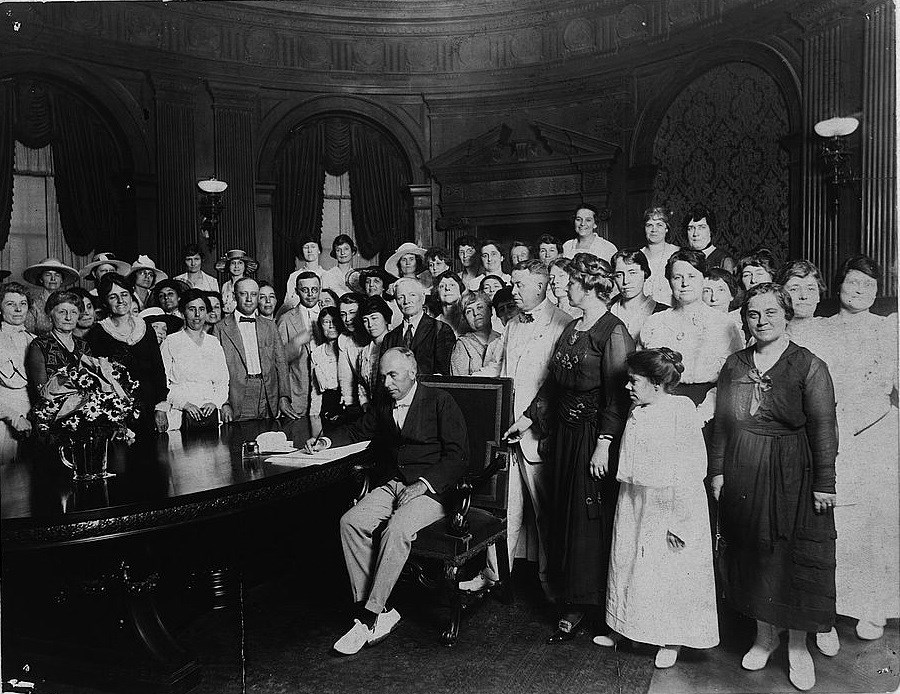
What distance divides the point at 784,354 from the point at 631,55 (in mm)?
2534

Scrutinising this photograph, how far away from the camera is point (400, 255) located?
5152mm

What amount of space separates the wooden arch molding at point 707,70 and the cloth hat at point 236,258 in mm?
3075

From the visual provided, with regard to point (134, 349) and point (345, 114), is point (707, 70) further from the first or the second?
point (134, 349)

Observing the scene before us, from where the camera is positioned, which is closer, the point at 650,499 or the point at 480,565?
the point at 650,499

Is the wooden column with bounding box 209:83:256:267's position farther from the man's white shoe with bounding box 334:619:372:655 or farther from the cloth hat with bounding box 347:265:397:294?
the man's white shoe with bounding box 334:619:372:655

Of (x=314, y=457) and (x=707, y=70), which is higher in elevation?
(x=707, y=70)

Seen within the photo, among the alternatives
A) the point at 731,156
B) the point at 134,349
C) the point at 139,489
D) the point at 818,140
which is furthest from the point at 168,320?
the point at 818,140

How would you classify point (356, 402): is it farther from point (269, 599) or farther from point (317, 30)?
point (317, 30)

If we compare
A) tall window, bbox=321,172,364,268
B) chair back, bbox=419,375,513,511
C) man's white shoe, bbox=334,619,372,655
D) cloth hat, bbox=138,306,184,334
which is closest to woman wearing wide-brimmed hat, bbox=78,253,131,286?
cloth hat, bbox=138,306,184,334

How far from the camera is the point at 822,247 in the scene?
3.17 m

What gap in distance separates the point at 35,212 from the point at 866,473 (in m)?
5.80

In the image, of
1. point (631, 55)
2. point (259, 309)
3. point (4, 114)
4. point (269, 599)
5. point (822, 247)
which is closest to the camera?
point (822, 247)

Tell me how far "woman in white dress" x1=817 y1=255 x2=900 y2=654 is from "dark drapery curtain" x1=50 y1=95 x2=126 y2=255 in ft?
17.7

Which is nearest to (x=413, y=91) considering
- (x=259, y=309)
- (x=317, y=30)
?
(x=317, y=30)
